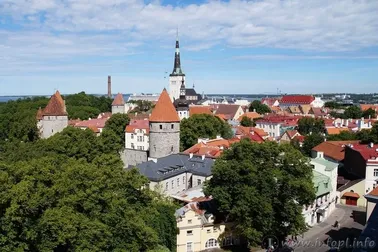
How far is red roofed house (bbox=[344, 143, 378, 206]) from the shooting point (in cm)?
3881

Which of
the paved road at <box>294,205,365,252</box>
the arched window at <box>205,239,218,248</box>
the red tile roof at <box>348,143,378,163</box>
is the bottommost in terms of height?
the paved road at <box>294,205,365,252</box>

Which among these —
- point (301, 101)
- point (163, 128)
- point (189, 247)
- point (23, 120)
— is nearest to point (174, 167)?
point (163, 128)

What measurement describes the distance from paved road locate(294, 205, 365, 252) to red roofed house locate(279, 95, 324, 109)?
11400 centimetres

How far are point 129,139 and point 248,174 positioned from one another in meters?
34.3

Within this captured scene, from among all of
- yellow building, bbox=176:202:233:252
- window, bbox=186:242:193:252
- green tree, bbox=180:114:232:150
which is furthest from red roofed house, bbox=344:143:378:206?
window, bbox=186:242:193:252

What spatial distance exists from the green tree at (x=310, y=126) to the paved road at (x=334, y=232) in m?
38.8

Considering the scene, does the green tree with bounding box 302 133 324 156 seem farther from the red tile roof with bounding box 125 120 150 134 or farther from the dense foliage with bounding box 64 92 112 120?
the dense foliage with bounding box 64 92 112 120

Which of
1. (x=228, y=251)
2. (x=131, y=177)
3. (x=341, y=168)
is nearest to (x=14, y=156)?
(x=131, y=177)

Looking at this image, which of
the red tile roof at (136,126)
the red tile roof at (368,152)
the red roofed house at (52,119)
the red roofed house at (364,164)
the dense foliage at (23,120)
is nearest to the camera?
the red roofed house at (364,164)

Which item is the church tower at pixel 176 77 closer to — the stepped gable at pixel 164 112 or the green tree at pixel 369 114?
the green tree at pixel 369 114

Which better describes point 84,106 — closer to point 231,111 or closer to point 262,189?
point 231,111

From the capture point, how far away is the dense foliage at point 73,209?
59.4ft

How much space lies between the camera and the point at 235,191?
25.9 meters

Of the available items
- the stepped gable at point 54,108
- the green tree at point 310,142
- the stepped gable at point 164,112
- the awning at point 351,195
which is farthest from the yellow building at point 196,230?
the stepped gable at point 54,108
